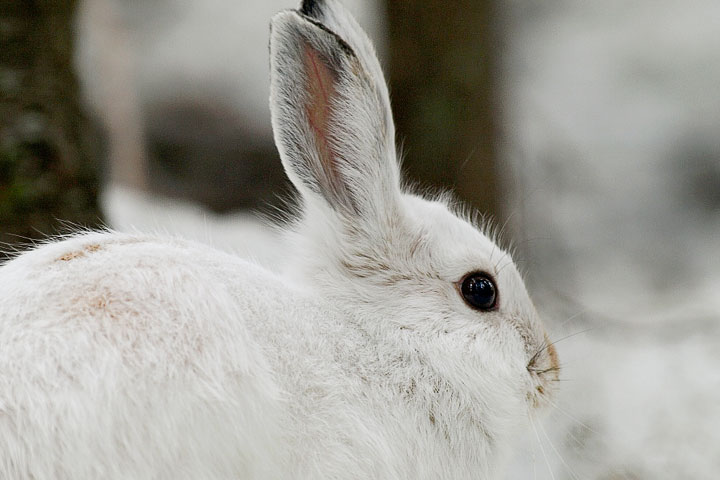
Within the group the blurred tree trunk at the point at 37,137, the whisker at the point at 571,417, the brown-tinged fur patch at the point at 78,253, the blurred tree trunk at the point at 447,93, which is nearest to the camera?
the brown-tinged fur patch at the point at 78,253

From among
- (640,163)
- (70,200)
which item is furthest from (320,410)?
(640,163)

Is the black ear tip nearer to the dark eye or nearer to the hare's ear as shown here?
the hare's ear

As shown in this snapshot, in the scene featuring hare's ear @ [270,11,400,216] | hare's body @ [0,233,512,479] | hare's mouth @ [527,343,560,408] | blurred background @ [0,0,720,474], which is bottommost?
blurred background @ [0,0,720,474]

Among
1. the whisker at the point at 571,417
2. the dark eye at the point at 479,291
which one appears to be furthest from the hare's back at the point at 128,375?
→ the whisker at the point at 571,417

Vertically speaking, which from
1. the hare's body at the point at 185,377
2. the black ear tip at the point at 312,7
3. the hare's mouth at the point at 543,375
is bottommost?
the hare's mouth at the point at 543,375

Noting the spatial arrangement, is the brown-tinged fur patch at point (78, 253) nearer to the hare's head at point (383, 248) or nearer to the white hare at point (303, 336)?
the white hare at point (303, 336)

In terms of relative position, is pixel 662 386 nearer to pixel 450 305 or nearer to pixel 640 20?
pixel 450 305

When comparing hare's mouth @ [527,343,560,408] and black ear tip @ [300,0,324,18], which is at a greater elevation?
black ear tip @ [300,0,324,18]

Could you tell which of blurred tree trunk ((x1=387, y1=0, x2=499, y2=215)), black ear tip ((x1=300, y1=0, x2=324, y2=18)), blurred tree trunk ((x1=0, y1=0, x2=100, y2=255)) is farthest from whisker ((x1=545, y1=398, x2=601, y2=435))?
blurred tree trunk ((x1=387, y1=0, x2=499, y2=215))
